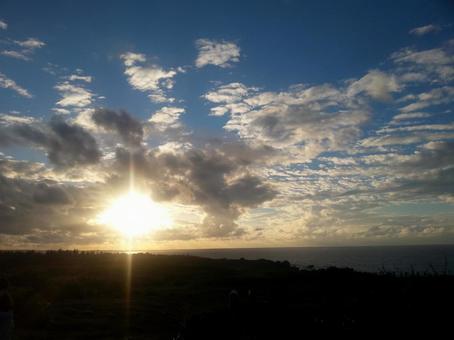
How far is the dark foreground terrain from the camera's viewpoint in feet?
47.6

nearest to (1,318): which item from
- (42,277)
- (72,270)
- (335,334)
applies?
(335,334)

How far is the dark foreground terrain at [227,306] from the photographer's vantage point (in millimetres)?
14516

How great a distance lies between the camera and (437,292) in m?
16.8

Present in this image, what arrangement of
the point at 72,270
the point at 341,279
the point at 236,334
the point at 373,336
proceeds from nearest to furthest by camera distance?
the point at 373,336
the point at 236,334
the point at 341,279
the point at 72,270

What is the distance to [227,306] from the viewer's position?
2909cm

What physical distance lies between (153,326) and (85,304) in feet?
33.6

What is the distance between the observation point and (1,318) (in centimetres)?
1348

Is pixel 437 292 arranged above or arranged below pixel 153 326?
above

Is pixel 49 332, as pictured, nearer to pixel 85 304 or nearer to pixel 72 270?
pixel 85 304

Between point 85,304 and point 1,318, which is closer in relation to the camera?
point 1,318

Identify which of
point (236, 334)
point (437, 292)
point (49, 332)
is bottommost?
point (49, 332)

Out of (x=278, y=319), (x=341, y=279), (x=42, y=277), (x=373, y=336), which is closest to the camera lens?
(x=373, y=336)

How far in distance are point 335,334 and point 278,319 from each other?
2.88 m

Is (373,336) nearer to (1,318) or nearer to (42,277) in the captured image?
(1,318)
